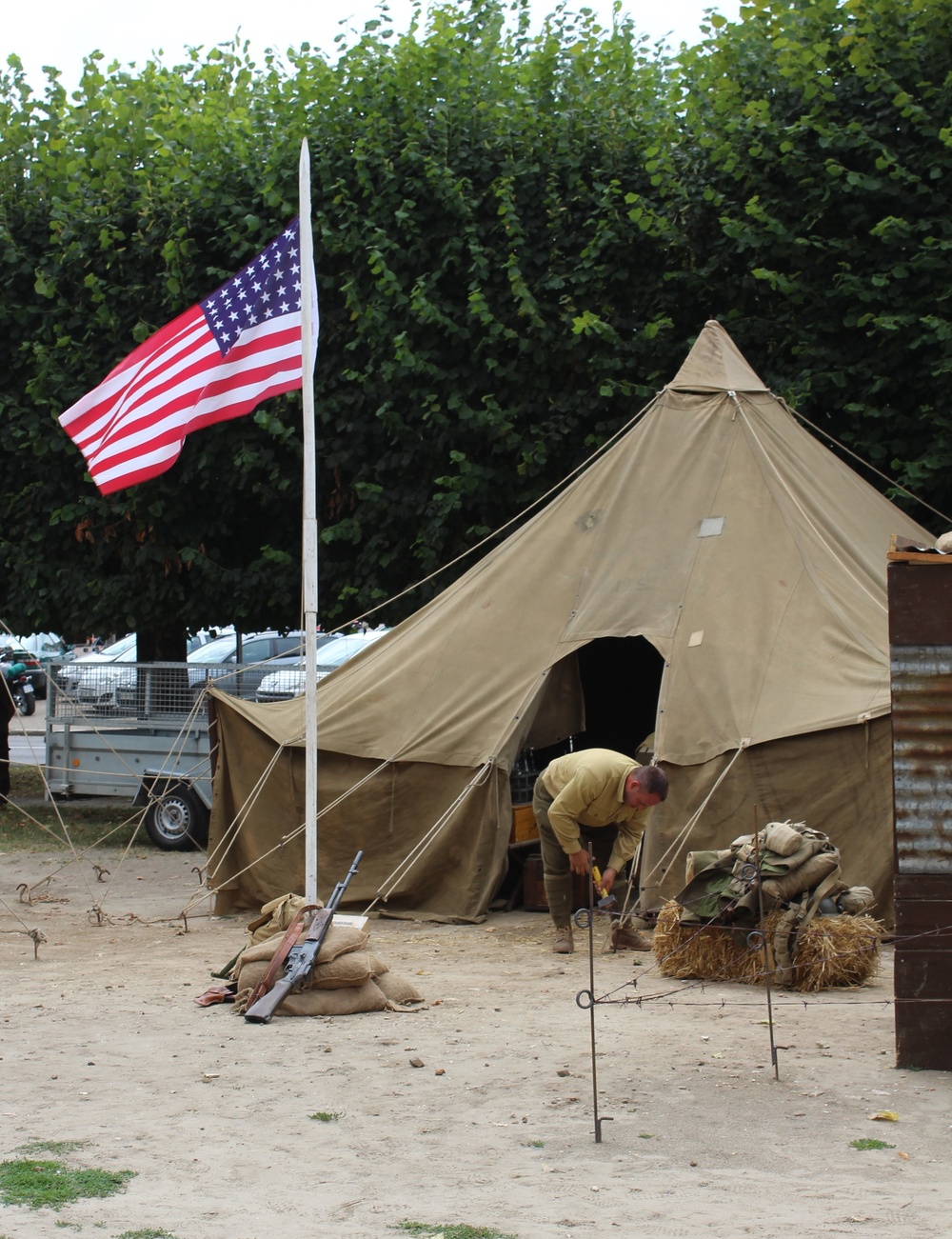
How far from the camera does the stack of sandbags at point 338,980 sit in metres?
7.73

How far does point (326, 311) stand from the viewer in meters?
14.6

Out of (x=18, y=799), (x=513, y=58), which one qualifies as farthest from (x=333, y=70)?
(x=18, y=799)

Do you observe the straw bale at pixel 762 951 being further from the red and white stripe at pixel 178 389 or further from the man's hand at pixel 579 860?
the red and white stripe at pixel 178 389

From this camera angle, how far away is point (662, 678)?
10891 millimetres

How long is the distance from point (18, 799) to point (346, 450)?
7.07 m

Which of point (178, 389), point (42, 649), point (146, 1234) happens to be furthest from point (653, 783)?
point (42, 649)

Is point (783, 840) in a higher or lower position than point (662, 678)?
lower

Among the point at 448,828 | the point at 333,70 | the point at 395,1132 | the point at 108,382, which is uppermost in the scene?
the point at 333,70

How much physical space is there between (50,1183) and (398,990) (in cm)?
311

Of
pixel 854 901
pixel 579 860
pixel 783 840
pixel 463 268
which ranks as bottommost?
pixel 854 901

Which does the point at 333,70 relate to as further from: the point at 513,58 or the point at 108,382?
the point at 108,382

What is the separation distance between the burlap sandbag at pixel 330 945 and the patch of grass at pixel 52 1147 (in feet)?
7.94

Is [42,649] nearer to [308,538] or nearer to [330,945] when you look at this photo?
[308,538]

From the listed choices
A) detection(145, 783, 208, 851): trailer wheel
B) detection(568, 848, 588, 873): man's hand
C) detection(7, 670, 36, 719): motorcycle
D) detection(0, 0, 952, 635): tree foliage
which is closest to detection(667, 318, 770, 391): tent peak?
detection(0, 0, 952, 635): tree foliage
